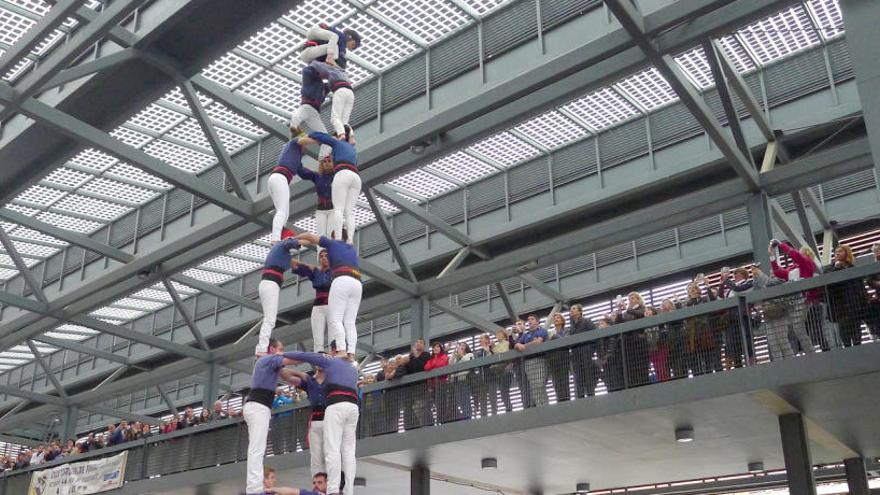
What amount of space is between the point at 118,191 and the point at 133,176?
123 centimetres

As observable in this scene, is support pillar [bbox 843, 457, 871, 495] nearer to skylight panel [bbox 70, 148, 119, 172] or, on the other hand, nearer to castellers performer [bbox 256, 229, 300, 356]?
castellers performer [bbox 256, 229, 300, 356]

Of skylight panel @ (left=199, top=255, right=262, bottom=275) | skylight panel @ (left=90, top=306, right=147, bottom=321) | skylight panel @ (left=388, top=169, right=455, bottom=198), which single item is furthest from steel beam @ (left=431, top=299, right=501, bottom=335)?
skylight panel @ (left=90, top=306, right=147, bottom=321)

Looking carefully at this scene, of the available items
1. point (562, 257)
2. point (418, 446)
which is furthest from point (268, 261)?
point (562, 257)

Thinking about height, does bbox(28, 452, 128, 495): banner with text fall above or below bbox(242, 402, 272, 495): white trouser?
above

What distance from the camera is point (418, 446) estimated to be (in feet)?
59.9

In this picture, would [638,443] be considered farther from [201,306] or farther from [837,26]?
[201,306]

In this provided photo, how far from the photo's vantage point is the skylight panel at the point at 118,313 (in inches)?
1403

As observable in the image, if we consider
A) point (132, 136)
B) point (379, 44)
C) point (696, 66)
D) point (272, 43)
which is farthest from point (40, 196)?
point (696, 66)

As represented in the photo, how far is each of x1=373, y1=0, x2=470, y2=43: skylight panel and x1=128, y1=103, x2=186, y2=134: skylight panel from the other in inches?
260

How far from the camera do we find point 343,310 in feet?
32.8

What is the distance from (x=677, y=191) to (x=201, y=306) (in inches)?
805

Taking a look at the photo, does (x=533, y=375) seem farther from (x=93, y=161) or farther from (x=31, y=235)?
(x=31, y=235)

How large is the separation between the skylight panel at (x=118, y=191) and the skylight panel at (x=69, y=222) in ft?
6.59

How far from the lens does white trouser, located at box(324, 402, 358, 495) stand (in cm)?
913
